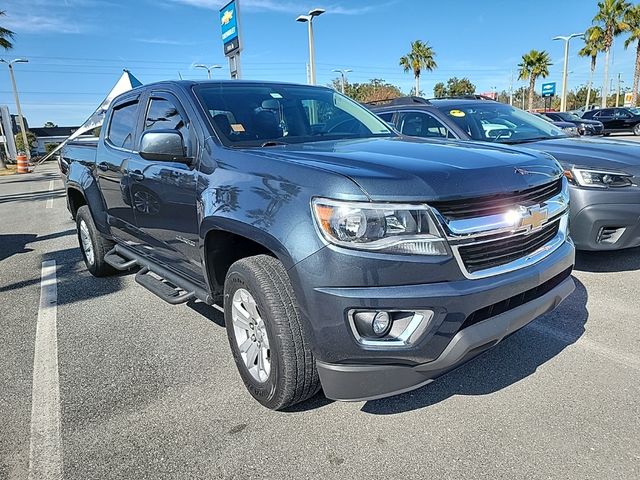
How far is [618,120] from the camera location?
87.8 ft

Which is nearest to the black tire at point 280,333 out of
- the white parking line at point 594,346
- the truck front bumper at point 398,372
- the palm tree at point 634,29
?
the truck front bumper at point 398,372

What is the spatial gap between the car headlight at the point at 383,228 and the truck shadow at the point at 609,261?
341cm

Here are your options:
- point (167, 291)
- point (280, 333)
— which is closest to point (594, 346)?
point (280, 333)

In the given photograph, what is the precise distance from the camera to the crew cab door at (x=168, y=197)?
3037 millimetres

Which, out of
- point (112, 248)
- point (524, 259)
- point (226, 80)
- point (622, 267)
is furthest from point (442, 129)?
point (112, 248)

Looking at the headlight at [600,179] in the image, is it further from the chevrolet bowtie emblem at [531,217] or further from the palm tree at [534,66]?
the palm tree at [534,66]

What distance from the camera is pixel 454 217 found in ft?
7.02

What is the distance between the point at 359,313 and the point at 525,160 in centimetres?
134

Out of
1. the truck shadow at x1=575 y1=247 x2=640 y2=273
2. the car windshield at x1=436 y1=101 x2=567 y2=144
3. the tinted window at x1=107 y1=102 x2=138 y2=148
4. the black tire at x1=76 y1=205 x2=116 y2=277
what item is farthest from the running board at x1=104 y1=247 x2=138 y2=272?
the truck shadow at x1=575 y1=247 x2=640 y2=273

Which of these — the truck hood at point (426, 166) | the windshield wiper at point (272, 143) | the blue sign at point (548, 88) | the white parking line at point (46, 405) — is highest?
the blue sign at point (548, 88)

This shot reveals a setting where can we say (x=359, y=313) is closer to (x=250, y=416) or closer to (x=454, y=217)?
(x=454, y=217)

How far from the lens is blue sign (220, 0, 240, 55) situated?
14.7 meters

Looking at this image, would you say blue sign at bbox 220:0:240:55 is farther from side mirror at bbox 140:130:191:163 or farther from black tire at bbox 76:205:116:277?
side mirror at bbox 140:130:191:163

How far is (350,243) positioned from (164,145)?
148cm
